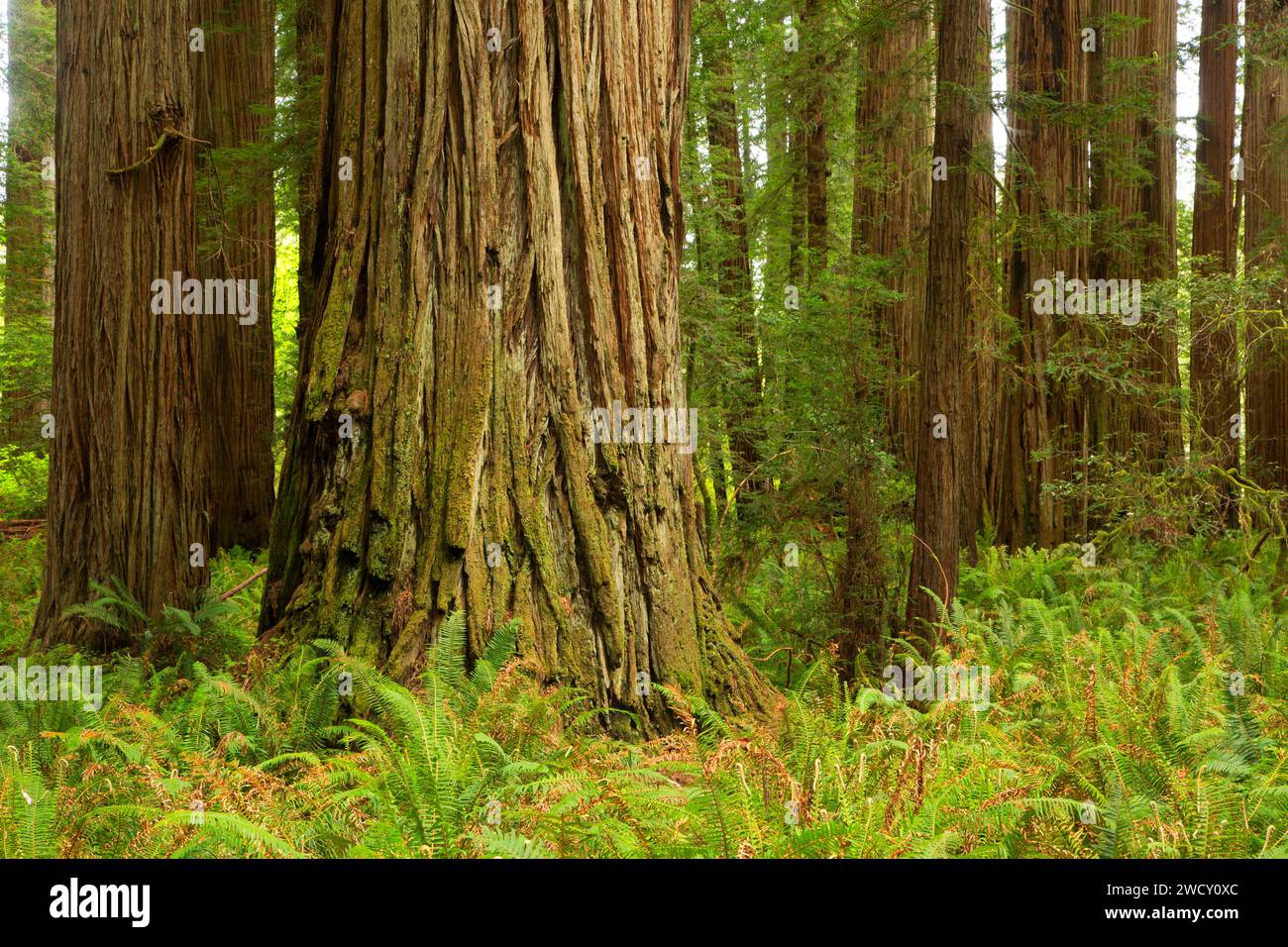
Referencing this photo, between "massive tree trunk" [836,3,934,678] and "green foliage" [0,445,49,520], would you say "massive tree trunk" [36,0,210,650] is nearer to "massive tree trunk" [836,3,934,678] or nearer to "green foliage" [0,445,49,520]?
"massive tree trunk" [836,3,934,678]

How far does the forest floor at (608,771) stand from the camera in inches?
108

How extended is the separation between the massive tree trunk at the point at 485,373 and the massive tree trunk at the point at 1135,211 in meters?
4.09

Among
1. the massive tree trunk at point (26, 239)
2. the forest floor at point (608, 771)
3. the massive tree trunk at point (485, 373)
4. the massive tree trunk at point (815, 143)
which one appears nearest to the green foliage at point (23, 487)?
the massive tree trunk at point (26, 239)

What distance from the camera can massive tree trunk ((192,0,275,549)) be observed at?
10289mm

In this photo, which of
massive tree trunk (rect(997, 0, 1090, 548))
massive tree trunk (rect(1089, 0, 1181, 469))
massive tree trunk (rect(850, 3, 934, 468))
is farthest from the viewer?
massive tree trunk (rect(850, 3, 934, 468))

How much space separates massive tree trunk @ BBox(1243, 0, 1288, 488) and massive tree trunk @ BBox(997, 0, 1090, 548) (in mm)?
1605

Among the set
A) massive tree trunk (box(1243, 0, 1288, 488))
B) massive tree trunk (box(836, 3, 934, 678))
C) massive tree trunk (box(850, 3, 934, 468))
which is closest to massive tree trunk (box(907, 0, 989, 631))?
massive tree trunk (box(836, 3, 934, 678))

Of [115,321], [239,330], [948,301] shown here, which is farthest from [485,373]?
[239,330]

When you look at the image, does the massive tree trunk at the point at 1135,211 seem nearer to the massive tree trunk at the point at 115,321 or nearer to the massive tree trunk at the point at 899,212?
the massive tree trunk at the point at 899,212

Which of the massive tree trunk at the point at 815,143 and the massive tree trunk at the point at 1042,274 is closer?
the massive tree trunk at the point at 815,143

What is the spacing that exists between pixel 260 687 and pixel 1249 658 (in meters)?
5.16

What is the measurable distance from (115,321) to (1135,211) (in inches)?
427

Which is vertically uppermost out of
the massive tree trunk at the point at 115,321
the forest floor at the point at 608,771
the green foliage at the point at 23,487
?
the massive tree trunk at the point at 115,321

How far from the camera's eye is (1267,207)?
42.0 feet
